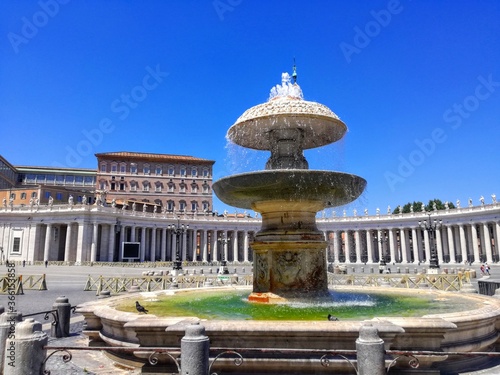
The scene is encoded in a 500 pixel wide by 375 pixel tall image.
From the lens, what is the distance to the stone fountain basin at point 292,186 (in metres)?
10.3

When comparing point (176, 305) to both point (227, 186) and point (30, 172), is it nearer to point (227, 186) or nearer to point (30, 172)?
point (227, 186)

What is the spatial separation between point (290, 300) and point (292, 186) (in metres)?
3.31

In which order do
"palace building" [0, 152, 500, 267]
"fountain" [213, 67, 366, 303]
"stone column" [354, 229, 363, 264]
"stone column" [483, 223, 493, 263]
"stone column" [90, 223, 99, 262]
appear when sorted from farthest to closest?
"stone column" [354, 229, 363, 264]
"palace building" [0, 152, 500, 267]
"stone column" [90, 223, 99, 262]
"stone column" [483, 223, 493, 263]
"fountain" [213, 67, 366, 303]

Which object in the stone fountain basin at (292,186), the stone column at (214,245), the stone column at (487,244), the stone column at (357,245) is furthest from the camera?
the stone column at (214,245)

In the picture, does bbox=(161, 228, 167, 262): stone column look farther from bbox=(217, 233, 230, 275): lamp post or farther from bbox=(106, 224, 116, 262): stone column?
bbox=(217, 233, 230, 275): lamp post

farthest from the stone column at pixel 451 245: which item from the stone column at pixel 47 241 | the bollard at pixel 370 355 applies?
the bollard at pixel 370 355

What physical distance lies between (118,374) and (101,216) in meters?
67.0

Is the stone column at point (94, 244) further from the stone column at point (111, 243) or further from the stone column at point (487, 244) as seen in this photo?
the stone column at point (487, 244)

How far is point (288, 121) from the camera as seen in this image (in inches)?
476

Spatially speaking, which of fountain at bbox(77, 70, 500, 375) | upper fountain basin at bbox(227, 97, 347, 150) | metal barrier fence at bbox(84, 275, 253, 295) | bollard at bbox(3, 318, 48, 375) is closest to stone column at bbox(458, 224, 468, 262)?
metal barrier fence at bbox(84, 275, 253, 295)

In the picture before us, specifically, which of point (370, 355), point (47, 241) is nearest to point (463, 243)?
point (370, 355)

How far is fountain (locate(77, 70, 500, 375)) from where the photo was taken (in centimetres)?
643

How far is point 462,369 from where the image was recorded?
7.05 meters

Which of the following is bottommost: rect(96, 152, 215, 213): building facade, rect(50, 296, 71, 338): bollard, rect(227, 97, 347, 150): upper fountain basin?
rect(50, 296, 71, 338): bollard
